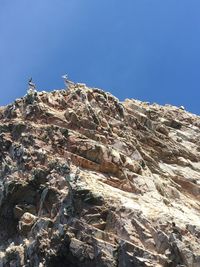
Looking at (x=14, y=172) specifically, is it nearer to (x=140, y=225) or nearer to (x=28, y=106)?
(x=28, y=106)

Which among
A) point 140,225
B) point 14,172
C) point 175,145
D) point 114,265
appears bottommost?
point 114,265

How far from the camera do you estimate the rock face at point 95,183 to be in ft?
200

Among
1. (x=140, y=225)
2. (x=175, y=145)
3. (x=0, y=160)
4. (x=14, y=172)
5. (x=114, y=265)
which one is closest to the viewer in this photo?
(x=114, y=265)

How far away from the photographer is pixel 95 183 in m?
69.8

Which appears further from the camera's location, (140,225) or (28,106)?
(28,106)

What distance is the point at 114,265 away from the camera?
5853 centimetres

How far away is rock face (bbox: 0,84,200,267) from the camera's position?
6100 centimetres

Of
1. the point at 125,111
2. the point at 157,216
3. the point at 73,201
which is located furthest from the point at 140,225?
the point at 125,111

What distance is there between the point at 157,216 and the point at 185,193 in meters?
17.4

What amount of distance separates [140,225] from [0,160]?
26.5 meters

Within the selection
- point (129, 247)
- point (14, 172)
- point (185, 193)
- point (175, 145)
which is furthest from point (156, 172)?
point (129, 247)

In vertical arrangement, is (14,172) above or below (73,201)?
above

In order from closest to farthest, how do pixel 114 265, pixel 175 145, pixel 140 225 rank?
pixel 114 265
pixel 140 225
pixel 175 145

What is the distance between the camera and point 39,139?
80.6m
